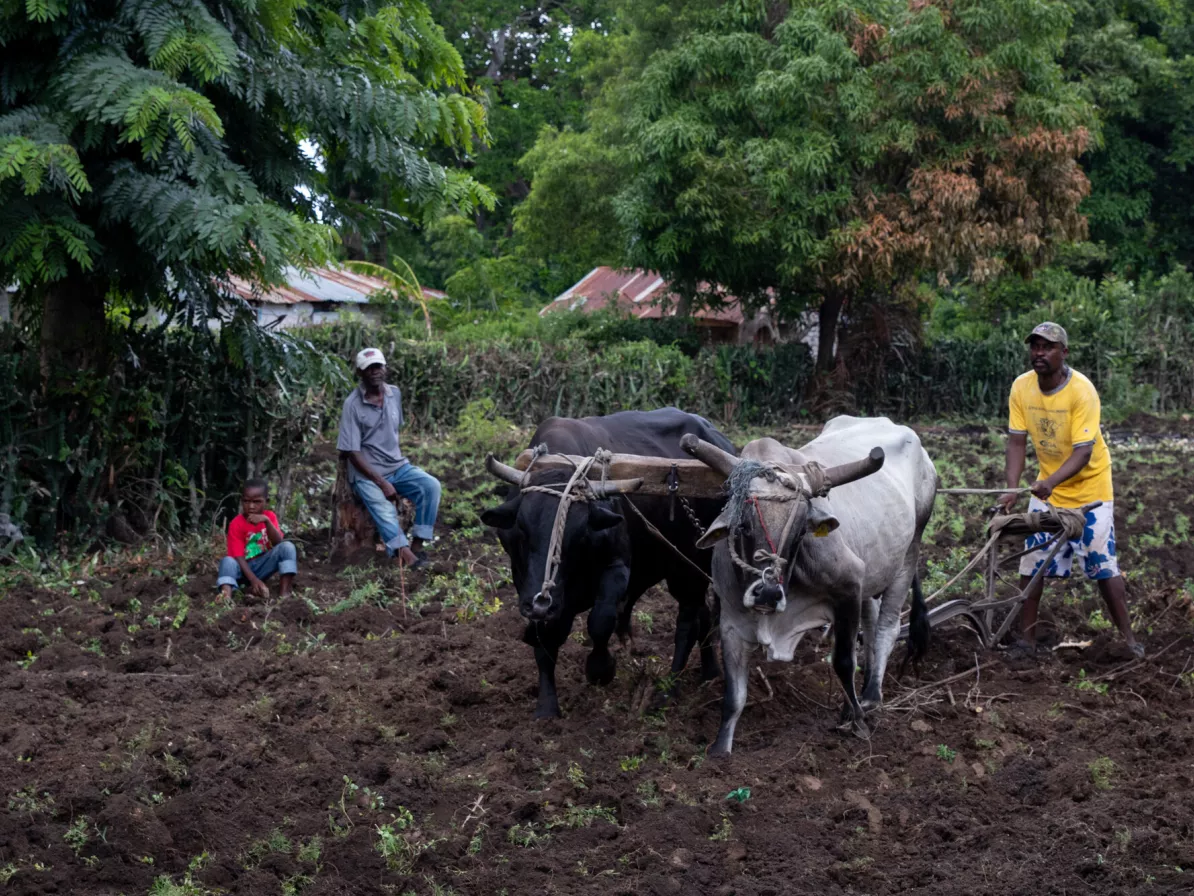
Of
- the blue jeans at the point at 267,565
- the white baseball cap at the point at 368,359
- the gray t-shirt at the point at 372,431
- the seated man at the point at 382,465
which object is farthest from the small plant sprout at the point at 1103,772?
the white baseball cap at the point at 368,359

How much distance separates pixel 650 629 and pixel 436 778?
2886 mm

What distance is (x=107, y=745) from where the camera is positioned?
6098 mm

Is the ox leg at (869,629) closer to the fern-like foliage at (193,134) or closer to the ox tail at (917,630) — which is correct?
the ox tail at (917,630)

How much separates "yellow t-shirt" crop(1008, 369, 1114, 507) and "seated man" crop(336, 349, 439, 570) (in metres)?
4.64

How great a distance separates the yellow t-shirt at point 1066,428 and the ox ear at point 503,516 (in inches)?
116

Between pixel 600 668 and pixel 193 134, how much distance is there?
4798 millimetres

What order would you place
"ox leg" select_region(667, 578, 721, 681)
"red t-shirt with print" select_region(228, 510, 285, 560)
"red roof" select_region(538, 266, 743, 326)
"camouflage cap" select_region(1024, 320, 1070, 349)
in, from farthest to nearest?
"red roof" select_region(538, 266, 743, 326), "red t-shirt with print" select_region(228, 510, 285, 560), "ox leg" select_region(667, 578, 721, 681), "camouflage cap" select_region(1024, 320, 1070, 349)

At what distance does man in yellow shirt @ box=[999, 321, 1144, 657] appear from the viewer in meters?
7.25

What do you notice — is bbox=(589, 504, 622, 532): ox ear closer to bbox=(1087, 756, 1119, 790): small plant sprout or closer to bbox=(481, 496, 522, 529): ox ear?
bbox=(481, 496, 522, 529): ox ear

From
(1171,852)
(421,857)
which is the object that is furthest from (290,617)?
(1171,852)

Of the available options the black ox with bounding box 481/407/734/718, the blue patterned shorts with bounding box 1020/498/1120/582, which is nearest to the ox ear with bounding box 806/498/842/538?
the black ox with bounding box 481/407/734/718

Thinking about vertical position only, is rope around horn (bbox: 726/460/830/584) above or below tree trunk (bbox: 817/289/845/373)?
above

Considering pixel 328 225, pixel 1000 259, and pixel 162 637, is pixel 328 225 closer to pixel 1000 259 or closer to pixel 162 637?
pixel 162 637

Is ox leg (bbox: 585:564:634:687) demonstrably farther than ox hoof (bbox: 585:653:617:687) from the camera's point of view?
No
